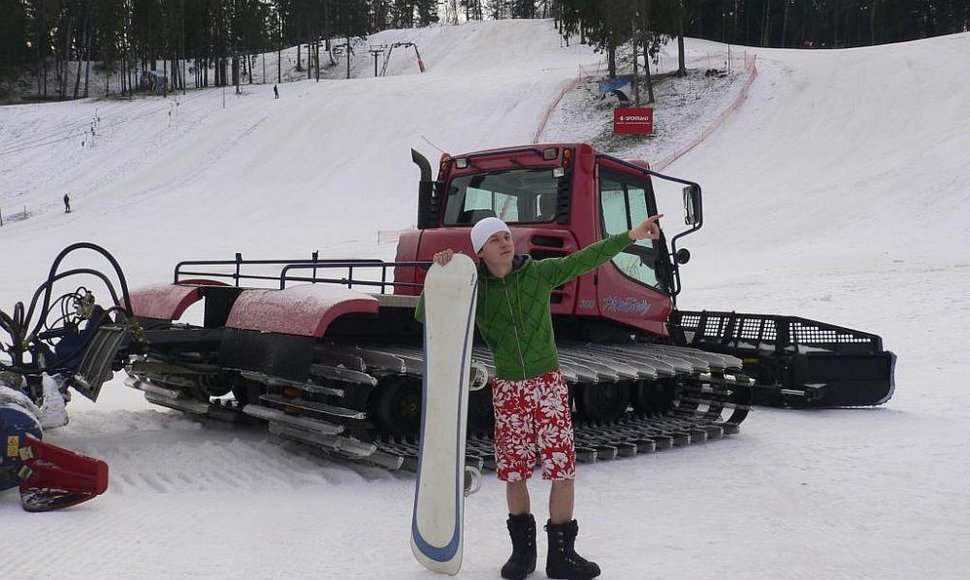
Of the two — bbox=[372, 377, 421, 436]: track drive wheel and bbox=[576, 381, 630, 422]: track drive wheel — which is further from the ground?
bbox=[372, 377, 421, 436]: track drive wheel

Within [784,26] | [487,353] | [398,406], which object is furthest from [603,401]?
[784,26]

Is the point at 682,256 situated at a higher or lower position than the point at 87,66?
lower

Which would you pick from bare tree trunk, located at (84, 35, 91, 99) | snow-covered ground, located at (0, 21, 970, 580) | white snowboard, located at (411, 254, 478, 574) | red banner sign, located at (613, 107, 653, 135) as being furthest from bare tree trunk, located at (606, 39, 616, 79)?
white snowboard, located at (411, 254, 478, 574)

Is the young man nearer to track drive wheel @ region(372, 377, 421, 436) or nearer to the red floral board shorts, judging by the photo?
the red floral board shorts

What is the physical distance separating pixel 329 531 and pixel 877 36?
76.6 metres

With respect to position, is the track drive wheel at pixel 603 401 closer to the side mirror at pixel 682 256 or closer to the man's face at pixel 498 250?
the side mirror at pixel 682 256

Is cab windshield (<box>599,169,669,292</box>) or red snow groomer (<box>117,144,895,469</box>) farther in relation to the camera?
cab windshield (<box>599,169,669,292</box>)

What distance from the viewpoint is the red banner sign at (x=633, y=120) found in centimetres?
3725

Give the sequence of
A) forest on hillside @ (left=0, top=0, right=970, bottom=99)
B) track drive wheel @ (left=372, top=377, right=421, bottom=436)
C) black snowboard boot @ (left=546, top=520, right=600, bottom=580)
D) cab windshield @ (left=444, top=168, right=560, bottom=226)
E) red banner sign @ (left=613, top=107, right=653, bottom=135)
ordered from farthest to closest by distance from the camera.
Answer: forest on hillside @ (left=0, top=0, right=970, bottom=99), red banner sign @ (left=613, top=107, right=653, bottom=135), cab windshield @ (left=444, top=168, right=560, bottom=226), track drive wheel @ (left=372, top=377, right=421, bottom=436), black snowboard boot @ (left=546, top=520, right=600, bottom=580)

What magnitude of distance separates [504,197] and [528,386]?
3626 mm

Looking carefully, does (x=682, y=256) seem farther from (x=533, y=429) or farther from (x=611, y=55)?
(x=611, y=55)

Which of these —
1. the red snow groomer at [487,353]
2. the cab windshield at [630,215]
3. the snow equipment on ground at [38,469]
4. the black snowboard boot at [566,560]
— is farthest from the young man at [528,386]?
the cab windshield at [630,215]

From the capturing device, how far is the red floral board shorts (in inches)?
156

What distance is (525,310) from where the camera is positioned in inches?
162
